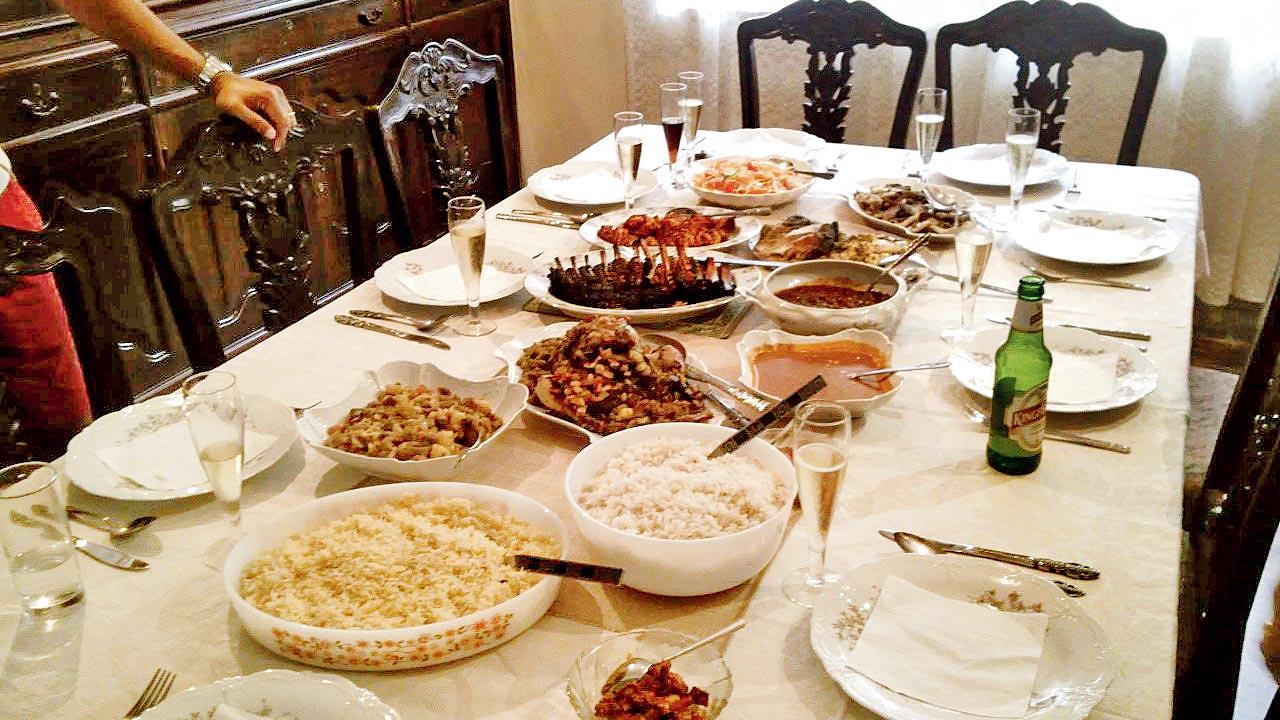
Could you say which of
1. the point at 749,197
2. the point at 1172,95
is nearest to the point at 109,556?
the point at 749,197

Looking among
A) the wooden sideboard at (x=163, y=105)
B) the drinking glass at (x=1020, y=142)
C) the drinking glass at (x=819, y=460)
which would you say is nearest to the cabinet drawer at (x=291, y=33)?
the wooden sideboard at (x=163, y=105)

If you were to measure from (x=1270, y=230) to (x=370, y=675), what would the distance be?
10.2 ft

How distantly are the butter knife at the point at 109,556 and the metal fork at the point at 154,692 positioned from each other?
0.17m

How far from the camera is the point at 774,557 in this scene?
1061 mm

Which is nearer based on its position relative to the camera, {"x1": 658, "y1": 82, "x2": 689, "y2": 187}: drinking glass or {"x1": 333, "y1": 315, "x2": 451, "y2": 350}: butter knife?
{"x1": 333, "y1": 315, "x2": 451, "y2": 350}: butter knife

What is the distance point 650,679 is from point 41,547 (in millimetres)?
603

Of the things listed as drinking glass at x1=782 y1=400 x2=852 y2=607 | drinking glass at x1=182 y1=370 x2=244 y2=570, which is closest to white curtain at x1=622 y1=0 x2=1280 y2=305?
drinking glass at x1=782 y1=400 x2=852 y2=607

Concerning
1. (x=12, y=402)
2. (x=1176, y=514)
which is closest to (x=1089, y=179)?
(x=1176, y=514)

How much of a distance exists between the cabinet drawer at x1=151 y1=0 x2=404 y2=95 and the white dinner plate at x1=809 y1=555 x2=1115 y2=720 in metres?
2.22

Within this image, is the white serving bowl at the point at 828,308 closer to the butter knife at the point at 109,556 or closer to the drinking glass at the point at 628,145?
the drinking glass at the point at 628,145

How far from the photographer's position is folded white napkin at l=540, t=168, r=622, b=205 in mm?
2098

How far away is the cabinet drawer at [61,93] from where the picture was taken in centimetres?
223

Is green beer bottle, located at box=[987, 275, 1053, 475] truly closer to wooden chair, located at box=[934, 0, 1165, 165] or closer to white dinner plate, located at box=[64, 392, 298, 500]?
white dinner plate, located at box=[64, 392, 298, 500]

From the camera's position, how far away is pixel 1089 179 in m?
2.18
